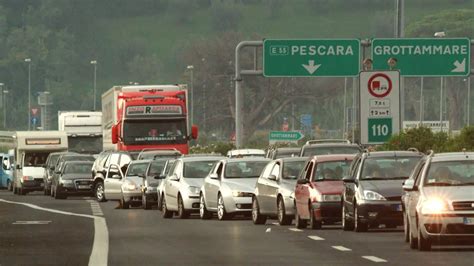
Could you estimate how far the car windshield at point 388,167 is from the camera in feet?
112

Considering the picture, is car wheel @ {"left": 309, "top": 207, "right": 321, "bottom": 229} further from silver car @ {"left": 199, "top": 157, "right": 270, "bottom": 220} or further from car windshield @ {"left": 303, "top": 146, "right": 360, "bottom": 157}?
car windshield @ {"left": 303, "top": 146, "right": 360, "bottom": 157}

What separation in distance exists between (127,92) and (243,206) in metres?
25.7

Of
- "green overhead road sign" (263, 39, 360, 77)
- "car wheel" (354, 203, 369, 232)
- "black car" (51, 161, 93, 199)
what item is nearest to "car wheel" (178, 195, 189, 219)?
"car wheel" (354, 203, 369, 232)

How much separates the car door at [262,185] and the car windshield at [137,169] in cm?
1595

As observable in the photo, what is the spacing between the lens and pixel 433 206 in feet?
89.9

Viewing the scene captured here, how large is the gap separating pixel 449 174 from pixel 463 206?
1.24 m

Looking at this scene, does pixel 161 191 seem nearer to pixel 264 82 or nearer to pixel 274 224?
pixel 274 224

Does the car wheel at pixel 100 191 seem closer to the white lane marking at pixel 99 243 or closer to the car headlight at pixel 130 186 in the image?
the car headlight at pixel 130 186

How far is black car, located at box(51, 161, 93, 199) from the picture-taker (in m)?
69.5

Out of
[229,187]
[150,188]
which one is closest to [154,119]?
[150,188]

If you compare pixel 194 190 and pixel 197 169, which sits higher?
pixel 197 169

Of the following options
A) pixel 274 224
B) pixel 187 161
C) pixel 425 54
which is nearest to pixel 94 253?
pixel 274 224

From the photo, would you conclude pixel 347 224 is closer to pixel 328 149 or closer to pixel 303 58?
pixel 328 149

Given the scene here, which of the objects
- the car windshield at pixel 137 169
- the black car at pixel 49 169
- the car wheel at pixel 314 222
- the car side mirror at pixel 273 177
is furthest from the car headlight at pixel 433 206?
the black car at pixel 49 169
